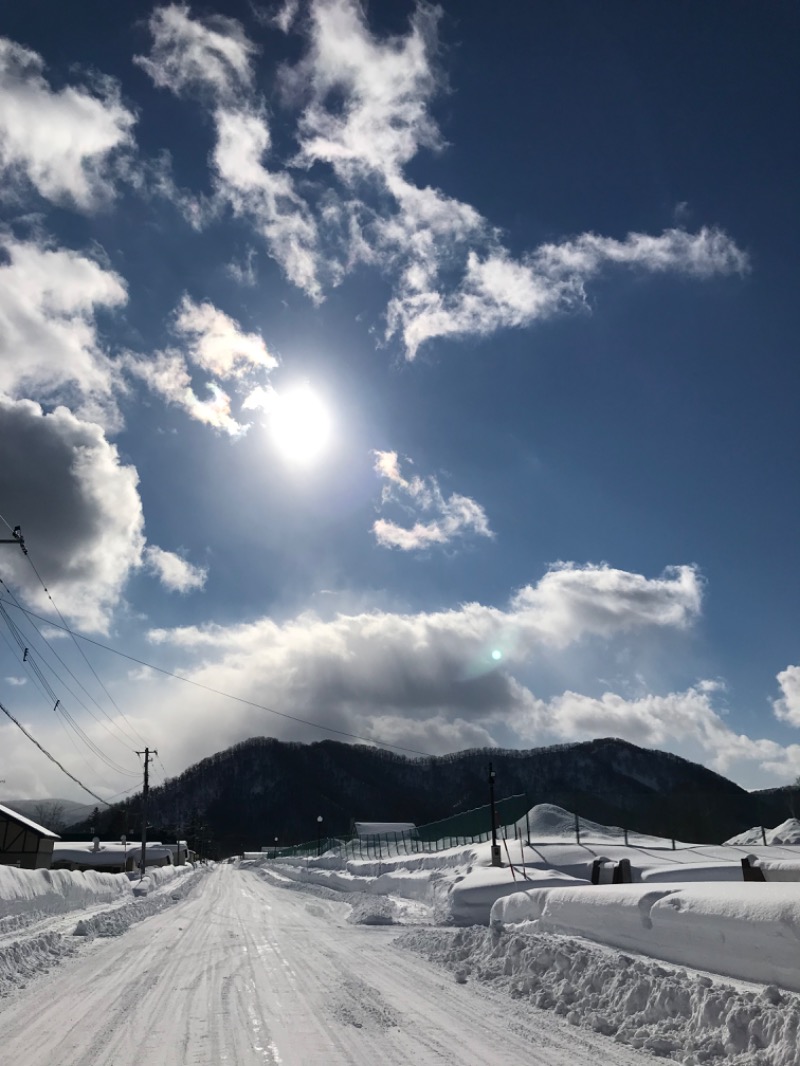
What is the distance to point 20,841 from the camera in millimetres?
57188

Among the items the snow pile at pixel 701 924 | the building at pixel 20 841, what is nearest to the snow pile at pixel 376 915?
the snow pile at pixel 701 924

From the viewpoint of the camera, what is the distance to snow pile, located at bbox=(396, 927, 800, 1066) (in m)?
6.39

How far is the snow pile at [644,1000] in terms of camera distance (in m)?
6.39

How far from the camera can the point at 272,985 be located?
10727 mm

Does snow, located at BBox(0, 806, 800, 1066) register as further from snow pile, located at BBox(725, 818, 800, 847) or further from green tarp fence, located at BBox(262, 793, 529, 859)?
snow pile, located at BBox(725, 818, 800, 847)

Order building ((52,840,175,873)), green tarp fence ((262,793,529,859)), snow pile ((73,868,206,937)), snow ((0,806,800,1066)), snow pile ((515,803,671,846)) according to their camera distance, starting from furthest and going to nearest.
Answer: building ((52,840,175,873)) → green tarp fence ((262,793,529,859)) → snow pile ((515,803,671,846)) → snow pile ((73,868,206,937)) → snow ((0,806,800,1066))

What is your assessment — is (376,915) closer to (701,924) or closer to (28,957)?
(28,957)

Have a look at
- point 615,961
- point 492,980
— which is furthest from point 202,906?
point 615,961

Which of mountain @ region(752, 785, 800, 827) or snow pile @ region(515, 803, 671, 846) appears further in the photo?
mountain @ region(752, 785, 800, 827)

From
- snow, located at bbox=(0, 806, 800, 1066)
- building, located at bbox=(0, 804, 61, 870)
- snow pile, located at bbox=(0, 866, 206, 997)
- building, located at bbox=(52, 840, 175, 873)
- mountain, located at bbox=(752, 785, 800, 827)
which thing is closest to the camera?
snow, located at bbox=(0, 806, 800, 1066)

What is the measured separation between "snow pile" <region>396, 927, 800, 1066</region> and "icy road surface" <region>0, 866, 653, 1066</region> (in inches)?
14.8

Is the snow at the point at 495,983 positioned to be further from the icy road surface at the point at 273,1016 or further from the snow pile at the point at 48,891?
the snow pile at the point at 48,891

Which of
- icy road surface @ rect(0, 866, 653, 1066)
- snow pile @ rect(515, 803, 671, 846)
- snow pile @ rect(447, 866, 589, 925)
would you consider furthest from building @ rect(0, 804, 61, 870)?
icy road surface @ rect(0, 866, 653, 1066)

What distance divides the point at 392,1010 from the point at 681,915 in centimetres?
385
